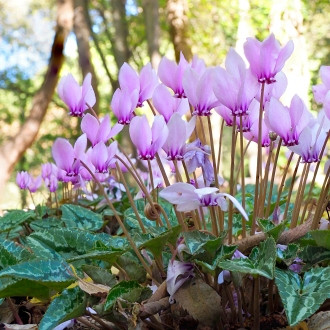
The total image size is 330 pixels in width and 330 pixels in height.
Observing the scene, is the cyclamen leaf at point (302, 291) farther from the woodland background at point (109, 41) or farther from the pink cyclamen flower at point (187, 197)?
the woodland background at point (109, 41)

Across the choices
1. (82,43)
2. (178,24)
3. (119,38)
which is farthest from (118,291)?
(119,38)

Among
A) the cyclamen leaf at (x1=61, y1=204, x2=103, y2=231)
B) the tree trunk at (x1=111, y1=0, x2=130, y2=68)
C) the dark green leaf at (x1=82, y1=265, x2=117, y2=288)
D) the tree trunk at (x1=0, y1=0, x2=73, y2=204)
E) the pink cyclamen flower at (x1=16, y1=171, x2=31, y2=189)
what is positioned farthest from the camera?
the tree trunk at (x1=111, y1=0, x2=130, y2=68)

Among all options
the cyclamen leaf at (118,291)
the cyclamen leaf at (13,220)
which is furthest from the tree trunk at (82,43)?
the cyclamen leaf at (118,291)

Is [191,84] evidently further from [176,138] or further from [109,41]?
[109,41]

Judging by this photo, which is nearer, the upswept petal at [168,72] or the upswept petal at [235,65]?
the upswept petal at [235,65]

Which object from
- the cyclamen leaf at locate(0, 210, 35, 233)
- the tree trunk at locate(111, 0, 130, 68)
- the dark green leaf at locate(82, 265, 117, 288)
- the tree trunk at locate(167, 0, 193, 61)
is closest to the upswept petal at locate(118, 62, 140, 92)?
the dark green leaf at locate(82, 265, 117, 288)

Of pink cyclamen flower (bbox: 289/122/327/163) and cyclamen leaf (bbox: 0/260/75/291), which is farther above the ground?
pink cyclamen flower (bbox: 289/122/327/163)

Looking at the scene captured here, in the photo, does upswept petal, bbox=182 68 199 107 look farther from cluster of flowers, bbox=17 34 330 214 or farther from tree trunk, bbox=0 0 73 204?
tree trunk, bbox=0 0 73 204
